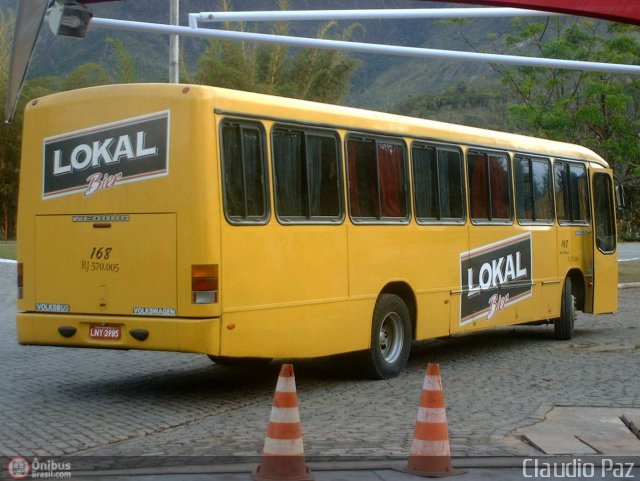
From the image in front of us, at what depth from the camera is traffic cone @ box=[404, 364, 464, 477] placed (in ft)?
24.3

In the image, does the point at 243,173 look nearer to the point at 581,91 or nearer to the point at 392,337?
the point at 392,337

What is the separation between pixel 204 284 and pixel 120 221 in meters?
1.10

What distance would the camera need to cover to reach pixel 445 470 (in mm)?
7441

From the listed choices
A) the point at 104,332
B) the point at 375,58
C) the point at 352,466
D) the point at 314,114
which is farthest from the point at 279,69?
the point at 375,58

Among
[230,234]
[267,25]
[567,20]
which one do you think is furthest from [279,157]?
[267,25]

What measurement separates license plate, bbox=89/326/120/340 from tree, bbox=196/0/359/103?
1057 inches

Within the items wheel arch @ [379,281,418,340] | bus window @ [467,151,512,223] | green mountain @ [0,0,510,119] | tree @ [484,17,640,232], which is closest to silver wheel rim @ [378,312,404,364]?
wheel arch @ [379,281,418,340]

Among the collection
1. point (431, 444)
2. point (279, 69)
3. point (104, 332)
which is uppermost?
point (279, 69)

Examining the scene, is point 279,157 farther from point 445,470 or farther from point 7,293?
point 7,293

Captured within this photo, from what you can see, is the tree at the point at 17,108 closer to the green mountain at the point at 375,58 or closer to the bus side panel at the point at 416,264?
the bus side panel at the point at 416,264

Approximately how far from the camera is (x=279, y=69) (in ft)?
130

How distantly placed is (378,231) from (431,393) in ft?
16.9

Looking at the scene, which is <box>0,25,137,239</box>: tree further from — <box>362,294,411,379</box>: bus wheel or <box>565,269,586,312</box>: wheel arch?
<box>362,294,411,379</box>: bus wheel

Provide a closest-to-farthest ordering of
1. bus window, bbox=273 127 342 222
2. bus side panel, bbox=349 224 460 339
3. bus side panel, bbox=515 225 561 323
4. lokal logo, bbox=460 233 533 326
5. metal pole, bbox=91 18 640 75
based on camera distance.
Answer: bus window, bbox=273 127 342 222, bus side panel, bbox=349 224 460 339, lokal logo, bbox=460 233 533 326, metal pole, bbox=91 18 640 75, bus side panel, bbox=515 225 561 323
